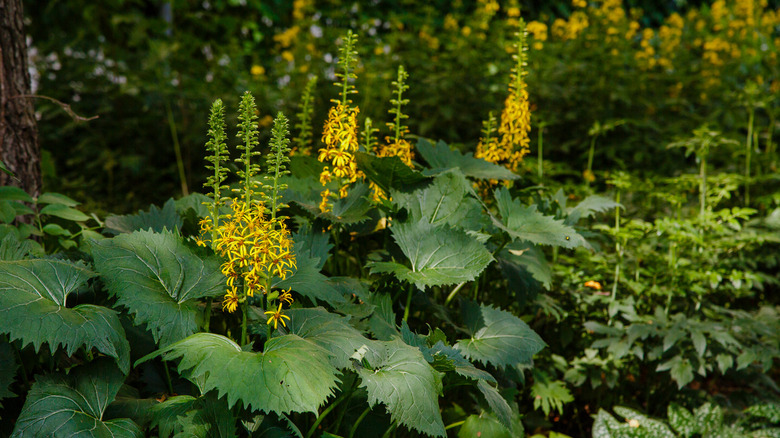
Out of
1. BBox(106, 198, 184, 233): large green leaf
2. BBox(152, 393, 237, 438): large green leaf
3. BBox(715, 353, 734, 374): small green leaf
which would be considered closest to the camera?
BBox(152, 393, 237, 438): large green leaf

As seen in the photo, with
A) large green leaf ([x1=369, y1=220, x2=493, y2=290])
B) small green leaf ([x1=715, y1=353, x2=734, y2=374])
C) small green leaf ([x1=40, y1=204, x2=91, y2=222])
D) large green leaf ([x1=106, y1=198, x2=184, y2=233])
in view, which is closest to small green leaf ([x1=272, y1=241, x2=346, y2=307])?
large green leaf ([x1=369, y1=220, x2=493, y2=290])

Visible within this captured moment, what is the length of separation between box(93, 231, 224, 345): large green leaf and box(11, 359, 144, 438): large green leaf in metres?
0.18

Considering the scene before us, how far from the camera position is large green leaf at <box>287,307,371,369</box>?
4.68 feet

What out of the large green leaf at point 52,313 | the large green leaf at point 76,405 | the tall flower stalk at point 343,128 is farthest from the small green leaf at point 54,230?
the tall flower stalk at point 343,128

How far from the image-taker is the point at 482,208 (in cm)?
216

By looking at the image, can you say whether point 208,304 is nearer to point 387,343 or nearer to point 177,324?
point 177,324

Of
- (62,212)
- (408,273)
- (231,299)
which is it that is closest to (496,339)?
(408,273)

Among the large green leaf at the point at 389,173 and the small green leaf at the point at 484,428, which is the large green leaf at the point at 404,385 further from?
the large green leaf at the point at 389,173

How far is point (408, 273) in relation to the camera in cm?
179

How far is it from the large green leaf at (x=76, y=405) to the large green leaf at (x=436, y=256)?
0.77 meters

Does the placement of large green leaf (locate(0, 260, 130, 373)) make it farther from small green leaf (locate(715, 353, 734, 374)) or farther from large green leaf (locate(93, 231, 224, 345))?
small green leaf (locate(715, 353, 734, 374))

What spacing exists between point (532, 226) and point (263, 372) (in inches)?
44.4

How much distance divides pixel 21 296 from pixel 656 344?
7.96 ft

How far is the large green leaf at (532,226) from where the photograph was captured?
191 centimetres
